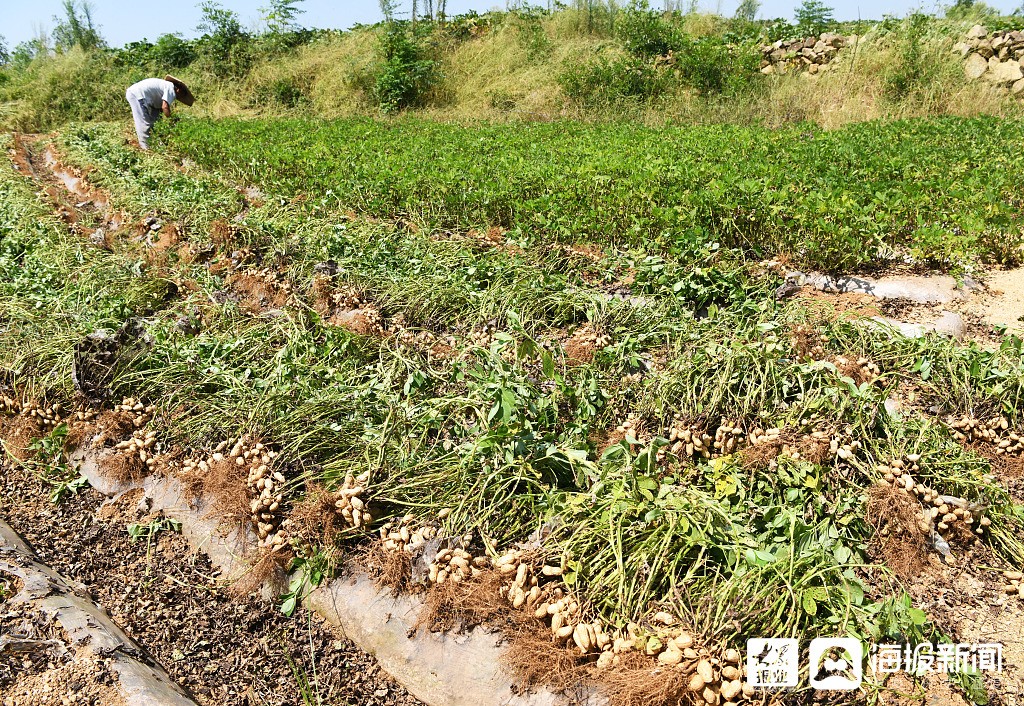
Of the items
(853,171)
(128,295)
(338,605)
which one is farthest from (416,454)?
(853,171)

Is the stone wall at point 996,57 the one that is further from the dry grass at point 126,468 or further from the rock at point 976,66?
the dry grass at point 126,468

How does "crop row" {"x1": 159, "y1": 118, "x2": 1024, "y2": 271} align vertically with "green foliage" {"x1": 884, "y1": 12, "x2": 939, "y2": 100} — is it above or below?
below

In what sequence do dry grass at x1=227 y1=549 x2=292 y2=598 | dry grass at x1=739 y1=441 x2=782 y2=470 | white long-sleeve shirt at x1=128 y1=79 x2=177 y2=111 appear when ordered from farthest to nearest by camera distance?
white long-sleeve shirt at x1=128 y1=79 x2=177 y2=111 → dry grass at x1=739 y1=441 x2=782 y2=470 → dry grass at x1=227 y1=549 x2=292 y2=598

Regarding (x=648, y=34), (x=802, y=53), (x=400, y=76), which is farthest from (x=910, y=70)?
(x=400, y=76)

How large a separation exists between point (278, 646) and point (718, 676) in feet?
5.49

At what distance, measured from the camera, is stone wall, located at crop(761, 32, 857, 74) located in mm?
13625

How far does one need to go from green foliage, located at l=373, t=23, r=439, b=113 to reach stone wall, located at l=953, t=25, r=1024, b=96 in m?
10.6

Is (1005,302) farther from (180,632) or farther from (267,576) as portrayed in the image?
(180,632)

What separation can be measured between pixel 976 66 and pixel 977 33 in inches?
28.4

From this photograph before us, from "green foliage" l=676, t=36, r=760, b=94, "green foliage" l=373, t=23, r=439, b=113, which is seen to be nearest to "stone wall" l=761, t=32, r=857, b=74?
"green foliage" l=676, t=36, r=760, b=94

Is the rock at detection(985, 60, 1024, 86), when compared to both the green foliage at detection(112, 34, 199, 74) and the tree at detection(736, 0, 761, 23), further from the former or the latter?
the green foliage at detection(112, 34, 199, 74)

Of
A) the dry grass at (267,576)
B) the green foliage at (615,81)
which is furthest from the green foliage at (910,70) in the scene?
the dry grass at (267,576)

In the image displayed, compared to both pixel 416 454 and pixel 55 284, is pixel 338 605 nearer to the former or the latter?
pixel 416 454

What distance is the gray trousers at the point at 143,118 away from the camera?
1205cm
